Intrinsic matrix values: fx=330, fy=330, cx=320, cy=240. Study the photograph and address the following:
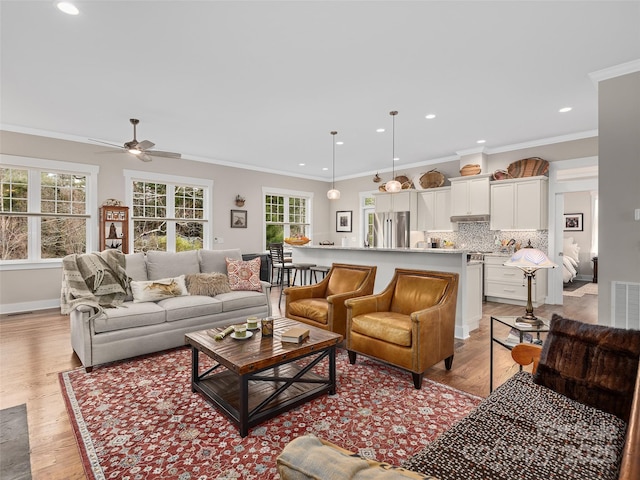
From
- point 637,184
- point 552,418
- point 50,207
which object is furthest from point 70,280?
point 637,184

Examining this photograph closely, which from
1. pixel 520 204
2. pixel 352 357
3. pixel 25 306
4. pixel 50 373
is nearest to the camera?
pixel 50 373

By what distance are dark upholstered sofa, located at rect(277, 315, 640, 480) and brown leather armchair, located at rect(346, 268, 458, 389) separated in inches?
32.3

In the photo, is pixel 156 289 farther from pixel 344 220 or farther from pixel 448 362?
pixel 344 220

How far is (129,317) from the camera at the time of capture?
3.19 meters

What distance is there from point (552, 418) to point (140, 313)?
3328mm

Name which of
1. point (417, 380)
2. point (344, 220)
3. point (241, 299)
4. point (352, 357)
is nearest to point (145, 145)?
point (241, 299)

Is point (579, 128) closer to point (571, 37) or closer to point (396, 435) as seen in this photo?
point (571, 37)

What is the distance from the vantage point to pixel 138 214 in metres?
6.24

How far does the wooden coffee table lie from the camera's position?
6.84 feet

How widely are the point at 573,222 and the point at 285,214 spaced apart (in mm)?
7767

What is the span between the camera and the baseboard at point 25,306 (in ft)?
16.3

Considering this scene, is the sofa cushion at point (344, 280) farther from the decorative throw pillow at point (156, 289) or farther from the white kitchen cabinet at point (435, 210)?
the white kitchen cabinet at point (435, 210)

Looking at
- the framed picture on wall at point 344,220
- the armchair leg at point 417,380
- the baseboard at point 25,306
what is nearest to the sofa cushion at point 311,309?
the armchair leg at point 417,380

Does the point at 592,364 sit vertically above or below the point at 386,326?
above
